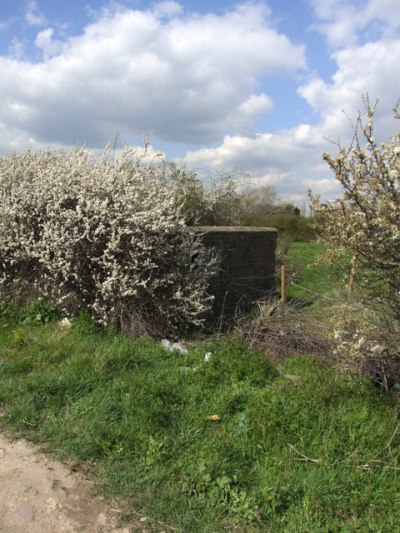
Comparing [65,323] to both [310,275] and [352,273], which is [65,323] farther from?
[310,275]

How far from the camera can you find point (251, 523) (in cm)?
320

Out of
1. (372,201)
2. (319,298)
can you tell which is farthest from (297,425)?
(319,298)

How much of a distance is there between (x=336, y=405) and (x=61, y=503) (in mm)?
2354

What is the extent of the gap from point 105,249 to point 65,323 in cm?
114

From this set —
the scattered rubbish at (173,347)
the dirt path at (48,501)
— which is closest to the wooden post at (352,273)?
the scattered rubbish at (173,347)

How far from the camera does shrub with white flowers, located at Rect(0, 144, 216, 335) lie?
7.05 metres

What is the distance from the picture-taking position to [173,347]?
21.3 ft

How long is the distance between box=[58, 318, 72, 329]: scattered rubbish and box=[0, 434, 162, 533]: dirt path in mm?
3172

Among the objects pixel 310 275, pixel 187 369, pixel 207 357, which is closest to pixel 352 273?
pixel 187 369

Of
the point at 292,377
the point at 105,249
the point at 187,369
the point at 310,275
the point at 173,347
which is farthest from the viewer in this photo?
the point at 310,275

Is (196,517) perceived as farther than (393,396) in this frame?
No

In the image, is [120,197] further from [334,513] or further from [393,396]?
[334,513]

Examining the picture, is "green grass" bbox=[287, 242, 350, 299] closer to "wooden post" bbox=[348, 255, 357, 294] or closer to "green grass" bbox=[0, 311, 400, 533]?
"wooden post" bbox=[348, 255, 357, 294]

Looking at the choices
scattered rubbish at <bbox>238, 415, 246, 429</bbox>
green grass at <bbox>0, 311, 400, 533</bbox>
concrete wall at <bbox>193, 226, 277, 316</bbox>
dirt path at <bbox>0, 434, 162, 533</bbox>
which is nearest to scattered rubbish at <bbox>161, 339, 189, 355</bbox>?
green grass at <bbox>0, 311, 400, 533</bbox>
